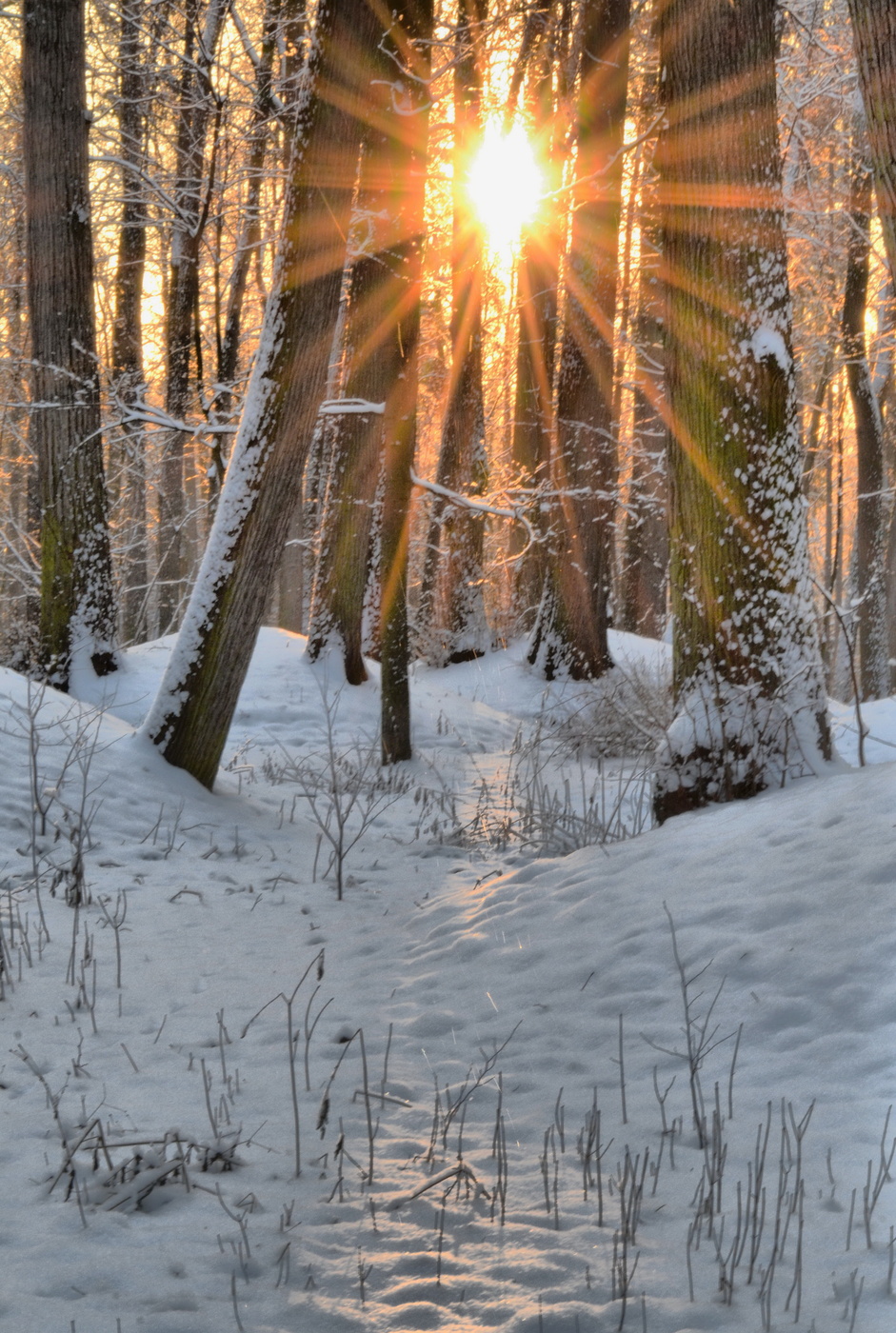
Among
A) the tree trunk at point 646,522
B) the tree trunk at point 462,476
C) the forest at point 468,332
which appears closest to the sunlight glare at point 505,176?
the forest at point 468,332

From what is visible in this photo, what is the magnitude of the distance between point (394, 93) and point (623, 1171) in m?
7.58

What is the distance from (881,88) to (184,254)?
39.8 feet

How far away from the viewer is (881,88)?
3461mm

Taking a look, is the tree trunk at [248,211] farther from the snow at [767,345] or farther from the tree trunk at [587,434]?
the snow at [767,345]

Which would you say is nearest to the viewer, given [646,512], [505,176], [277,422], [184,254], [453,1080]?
[453,1080]

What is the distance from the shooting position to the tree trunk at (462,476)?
14398mm

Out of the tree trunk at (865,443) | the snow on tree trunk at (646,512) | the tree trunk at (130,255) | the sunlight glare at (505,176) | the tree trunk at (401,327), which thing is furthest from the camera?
the snow on tree trunk at (646,512)

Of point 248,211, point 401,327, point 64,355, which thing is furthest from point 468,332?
point 64,355

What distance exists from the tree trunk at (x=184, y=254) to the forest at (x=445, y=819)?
1.20ft

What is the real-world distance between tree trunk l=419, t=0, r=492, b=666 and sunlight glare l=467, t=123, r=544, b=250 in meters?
0.59

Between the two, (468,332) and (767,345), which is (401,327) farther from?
(468,332)

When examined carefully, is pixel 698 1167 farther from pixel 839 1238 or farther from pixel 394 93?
pixel 394 93

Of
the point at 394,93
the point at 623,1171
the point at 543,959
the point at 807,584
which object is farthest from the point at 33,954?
the point at 394,93

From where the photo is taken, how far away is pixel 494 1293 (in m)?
2.30
